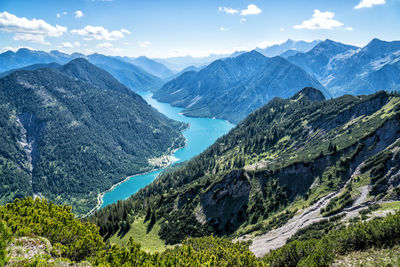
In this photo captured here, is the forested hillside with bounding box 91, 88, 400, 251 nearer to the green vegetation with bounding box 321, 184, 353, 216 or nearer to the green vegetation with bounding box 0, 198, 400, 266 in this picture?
the green vegetation with bounding box 321, 184, 353, 216

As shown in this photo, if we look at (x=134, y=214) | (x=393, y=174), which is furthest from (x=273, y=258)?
(x=134, y=214)

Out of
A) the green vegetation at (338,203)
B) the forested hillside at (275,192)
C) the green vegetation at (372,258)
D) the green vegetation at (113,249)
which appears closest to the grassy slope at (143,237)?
the forested hillside at (275,192)

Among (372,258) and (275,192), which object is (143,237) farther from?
(372,258)

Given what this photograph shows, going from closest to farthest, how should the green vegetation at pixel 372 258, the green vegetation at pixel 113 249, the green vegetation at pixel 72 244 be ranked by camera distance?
1. the green vegetation at pixel 372 258
2. the green vegetation at pixel 113 249
3. the green vegetation at pixel 72 244

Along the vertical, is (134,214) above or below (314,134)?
below

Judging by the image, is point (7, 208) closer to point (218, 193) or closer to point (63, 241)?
point (63, 241)

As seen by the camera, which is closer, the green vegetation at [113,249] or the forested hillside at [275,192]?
the green vegetation at [113,249]

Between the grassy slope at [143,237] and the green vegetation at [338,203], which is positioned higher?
the green vegetation at [338,203]

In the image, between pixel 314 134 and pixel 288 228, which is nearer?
pixel 288 228

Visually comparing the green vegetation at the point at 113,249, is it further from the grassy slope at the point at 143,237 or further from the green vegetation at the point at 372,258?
the grassy slope at the point at 143,237

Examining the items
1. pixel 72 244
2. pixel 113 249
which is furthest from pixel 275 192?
pixel 72 244

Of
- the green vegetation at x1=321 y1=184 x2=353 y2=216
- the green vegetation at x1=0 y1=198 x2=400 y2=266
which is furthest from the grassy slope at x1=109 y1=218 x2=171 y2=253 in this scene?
the green vegetation at x1=321 y1=184 x2=353 y2=216
